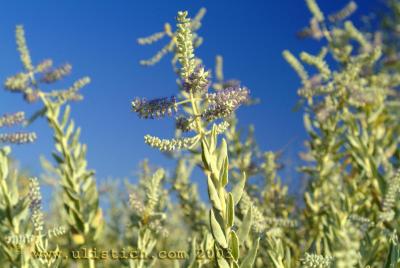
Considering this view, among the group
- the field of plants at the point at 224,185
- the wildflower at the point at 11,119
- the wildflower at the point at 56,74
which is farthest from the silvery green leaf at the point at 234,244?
the wildflower at the point at 56,74

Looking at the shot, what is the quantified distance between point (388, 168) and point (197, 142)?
2232 mm

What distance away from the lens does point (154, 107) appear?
1585 millimetres

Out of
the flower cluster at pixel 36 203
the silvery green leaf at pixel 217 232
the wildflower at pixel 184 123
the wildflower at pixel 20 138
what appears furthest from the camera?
the wildflower at pixel 20 138

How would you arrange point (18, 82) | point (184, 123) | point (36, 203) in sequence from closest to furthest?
1. point (184, 123)
2. point (36, 203)
3. point (18, 82)

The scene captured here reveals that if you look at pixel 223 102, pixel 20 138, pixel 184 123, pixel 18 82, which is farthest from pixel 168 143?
pixel 18 82

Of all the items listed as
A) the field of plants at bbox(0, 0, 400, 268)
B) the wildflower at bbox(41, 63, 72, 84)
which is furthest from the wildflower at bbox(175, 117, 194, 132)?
the wildflower at bbox(41, 63, 72, 84)

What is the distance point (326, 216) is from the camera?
3314mm

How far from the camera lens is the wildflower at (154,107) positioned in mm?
1581

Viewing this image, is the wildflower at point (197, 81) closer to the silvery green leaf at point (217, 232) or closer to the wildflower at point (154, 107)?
the wildflower at point (154, 107)

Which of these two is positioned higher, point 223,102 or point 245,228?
point 223,102

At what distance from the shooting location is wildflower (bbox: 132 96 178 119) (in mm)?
1581

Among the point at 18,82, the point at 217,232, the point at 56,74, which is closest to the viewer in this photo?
the point at 217,232

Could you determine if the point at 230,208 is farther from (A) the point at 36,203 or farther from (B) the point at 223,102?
(A) the point at 36,203

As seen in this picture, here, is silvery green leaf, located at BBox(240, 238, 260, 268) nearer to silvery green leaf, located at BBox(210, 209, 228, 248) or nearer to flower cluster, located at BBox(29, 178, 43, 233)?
silvery green leaf, located at BBox(210, 209, 228, 248)
